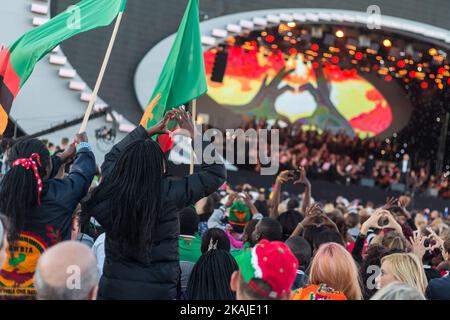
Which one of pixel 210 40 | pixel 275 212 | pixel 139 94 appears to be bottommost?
pixel 275 212

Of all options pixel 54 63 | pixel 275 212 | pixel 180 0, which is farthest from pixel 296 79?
pixel 275 212

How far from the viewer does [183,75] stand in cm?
721

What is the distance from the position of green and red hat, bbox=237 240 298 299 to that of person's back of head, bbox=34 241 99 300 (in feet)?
2.13

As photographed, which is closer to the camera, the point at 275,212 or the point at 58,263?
the point at 58,263

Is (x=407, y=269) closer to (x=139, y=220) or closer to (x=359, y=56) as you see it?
(x=139, y=220)

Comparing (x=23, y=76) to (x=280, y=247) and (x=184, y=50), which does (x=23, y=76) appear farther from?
(x=280, y=247)

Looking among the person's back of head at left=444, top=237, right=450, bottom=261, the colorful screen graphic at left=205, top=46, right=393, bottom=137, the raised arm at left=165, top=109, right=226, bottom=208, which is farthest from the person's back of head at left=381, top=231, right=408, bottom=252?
the colorful screen graphic at left=205, top=46, right=393, bottom=137

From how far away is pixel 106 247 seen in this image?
4.43m

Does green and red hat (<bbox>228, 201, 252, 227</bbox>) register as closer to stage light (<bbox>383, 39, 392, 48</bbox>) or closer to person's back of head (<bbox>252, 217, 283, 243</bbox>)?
person's back of head (<bbox>252, 217, 283, 243</bbox>)

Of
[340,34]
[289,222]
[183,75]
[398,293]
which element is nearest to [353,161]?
[340,34]

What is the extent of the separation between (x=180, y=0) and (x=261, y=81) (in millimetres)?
7522

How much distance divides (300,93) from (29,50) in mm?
20360

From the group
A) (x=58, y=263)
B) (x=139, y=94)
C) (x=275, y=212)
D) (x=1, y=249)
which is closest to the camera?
(x=58, y=263)

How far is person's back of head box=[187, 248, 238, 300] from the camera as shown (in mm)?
4484
